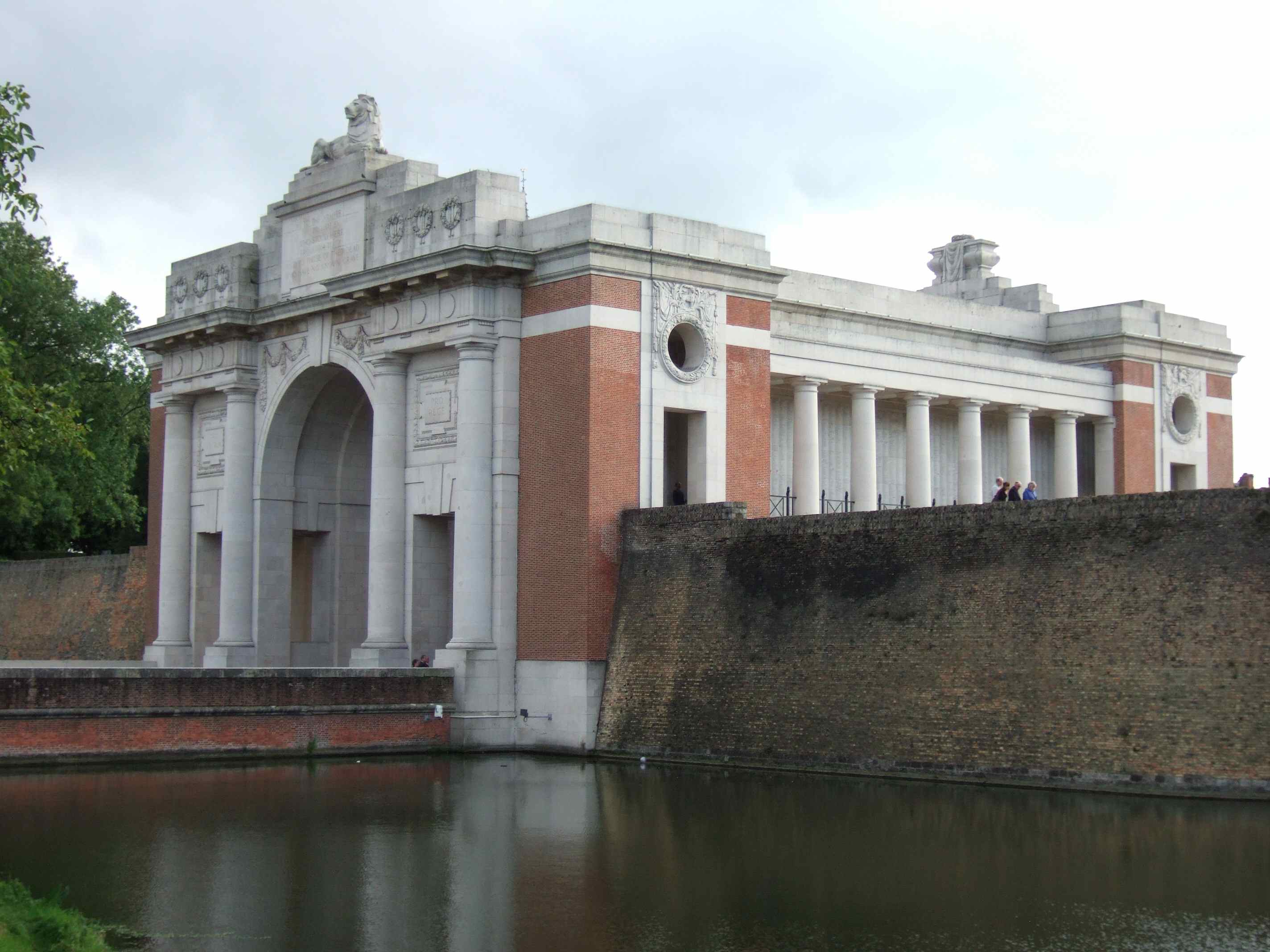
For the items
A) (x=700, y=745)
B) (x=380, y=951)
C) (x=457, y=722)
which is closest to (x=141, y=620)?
(x=457, y=722)

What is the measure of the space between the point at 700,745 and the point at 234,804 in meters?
9.53

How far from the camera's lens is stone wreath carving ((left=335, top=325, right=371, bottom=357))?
1588 inches

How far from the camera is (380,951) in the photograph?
15000 mm

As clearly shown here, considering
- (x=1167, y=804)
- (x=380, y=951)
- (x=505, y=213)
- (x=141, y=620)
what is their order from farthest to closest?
(x=141, y=620) → (x=505, y=213) → (x=1167, y=804) → (x=380, y=951)

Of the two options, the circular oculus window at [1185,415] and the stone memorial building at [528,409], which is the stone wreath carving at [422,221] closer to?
the stone memorial building at [528,409]

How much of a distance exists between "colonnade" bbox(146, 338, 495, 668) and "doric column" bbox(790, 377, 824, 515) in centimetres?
828

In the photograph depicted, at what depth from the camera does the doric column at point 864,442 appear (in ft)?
140

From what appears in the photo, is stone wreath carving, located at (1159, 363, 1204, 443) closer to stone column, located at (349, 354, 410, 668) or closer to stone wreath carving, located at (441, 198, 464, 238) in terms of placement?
stone wreath carving, located at (441, 198, 464, 238)

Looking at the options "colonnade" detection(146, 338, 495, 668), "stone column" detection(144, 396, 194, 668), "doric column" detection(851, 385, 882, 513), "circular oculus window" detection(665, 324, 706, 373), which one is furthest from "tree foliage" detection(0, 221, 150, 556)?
"doric column" detection(851, 385, 882, 513)

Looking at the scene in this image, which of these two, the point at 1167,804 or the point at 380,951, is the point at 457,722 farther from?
the point at 380,951

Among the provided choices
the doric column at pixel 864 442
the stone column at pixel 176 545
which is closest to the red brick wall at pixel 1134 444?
the doric column at pixel 864 442

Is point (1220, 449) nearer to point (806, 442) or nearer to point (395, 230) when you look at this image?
point (806, 442)

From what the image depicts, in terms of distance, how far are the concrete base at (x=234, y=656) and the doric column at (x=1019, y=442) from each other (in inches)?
796

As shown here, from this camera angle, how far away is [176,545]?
152ft
